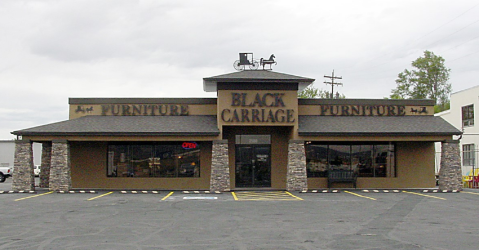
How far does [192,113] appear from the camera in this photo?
82.9ft

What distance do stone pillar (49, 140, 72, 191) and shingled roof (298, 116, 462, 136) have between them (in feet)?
37.4

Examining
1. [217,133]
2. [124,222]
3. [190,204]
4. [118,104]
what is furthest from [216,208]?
[118,104]

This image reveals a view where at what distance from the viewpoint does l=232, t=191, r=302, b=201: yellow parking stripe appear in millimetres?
19825

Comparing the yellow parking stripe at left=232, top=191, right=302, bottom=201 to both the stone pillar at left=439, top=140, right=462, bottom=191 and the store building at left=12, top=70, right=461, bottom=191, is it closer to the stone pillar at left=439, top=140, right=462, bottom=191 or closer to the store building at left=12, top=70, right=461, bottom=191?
the store building at left=12, top=70, right=461, bottom=191

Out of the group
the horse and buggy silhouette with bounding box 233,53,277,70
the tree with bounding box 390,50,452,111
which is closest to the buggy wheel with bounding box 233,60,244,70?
the horse and buggy silhouette with bounding box 233,53,277,70

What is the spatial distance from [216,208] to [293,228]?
4810mm

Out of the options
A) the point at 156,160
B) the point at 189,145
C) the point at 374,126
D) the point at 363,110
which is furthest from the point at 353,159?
the point at 156,160

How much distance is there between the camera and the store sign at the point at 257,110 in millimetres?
23266

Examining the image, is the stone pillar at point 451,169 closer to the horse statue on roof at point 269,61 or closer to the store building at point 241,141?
the store building at point 241,141

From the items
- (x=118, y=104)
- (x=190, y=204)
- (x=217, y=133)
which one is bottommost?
(x=190, y=204)

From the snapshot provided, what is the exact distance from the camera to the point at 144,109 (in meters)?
25.2

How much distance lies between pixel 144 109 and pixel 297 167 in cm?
873

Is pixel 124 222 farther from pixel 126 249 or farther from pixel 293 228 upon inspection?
pixel 293 228

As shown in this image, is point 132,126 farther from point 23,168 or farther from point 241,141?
point 241,141
